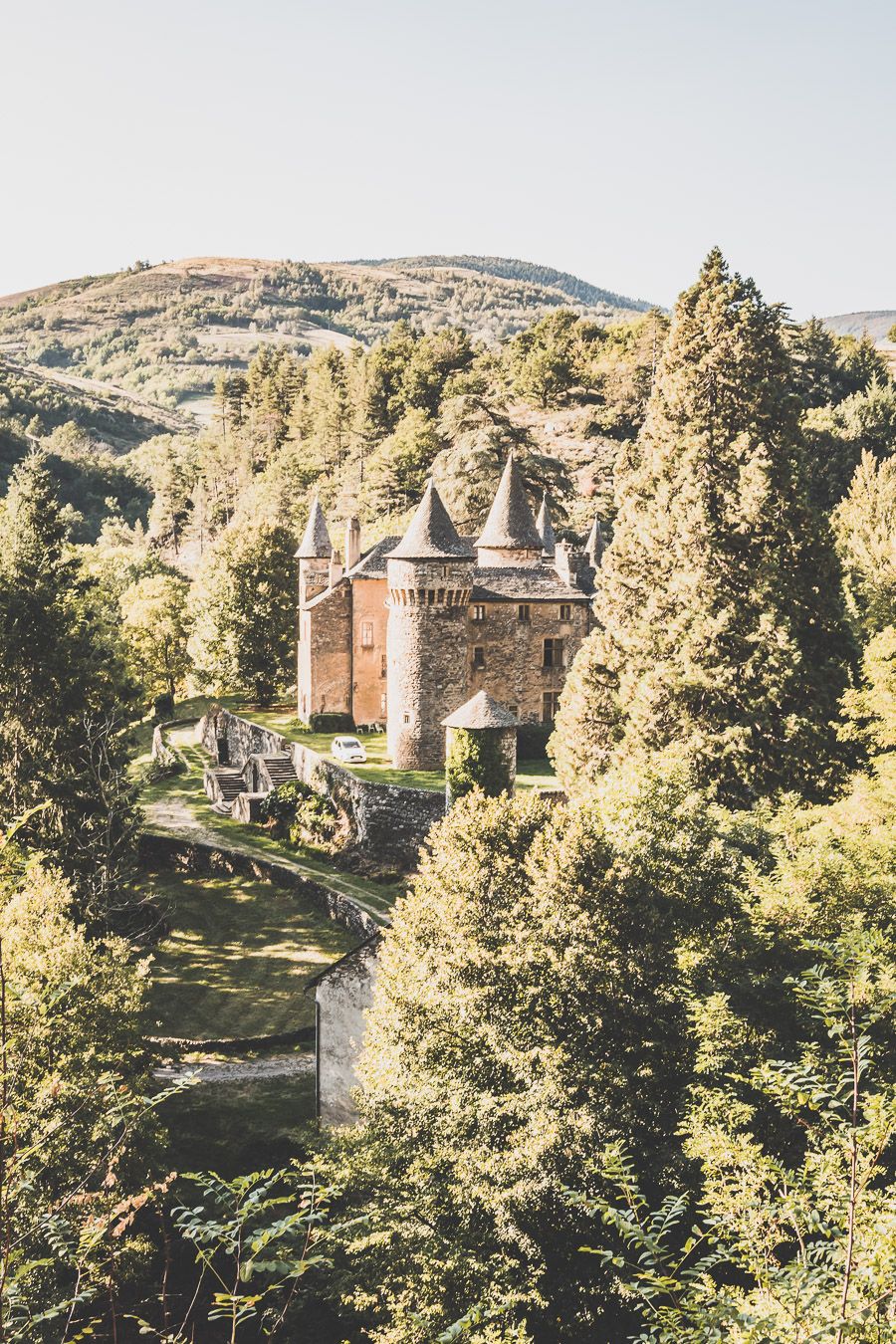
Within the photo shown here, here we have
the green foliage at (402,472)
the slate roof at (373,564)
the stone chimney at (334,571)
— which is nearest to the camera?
the slate roof at (373,564)

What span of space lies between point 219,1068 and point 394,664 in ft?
57.4

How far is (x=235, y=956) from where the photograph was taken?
3141 cm

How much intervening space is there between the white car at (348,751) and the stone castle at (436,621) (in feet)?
6.15

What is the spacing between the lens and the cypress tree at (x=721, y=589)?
77.0 feet

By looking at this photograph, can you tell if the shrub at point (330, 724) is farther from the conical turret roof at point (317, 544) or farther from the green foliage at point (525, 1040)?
the green foliage at point (525, 1040)

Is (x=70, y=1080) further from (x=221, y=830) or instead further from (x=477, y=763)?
(x=221, y=830)

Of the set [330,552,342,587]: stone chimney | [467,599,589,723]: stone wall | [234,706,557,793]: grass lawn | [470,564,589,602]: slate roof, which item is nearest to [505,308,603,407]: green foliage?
[330,552,342,587]: stone chimney

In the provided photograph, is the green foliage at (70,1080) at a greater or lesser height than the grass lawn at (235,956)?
greater

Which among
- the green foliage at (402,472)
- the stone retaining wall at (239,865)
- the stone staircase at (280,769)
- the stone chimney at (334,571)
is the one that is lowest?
the stone retaining wall at (239,865)

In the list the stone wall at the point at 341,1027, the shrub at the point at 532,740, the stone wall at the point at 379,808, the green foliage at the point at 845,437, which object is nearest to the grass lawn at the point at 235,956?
the stone wall at the point at 379,808

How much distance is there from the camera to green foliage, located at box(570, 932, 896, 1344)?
274 inches

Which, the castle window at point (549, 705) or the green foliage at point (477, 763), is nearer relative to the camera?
the green foliage at point (477, 763)

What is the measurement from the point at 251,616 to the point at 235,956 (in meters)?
27.5

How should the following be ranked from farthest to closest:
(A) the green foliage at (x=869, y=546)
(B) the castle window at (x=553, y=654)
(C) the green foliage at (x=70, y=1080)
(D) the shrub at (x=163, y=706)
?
(D) the shrub at (x=163, y=706) < (B) the castle window at (x=553, y=654) < (A) the green foliage at (x=869, y=546) < (C) the green foliage at (x=70, y=1080)
